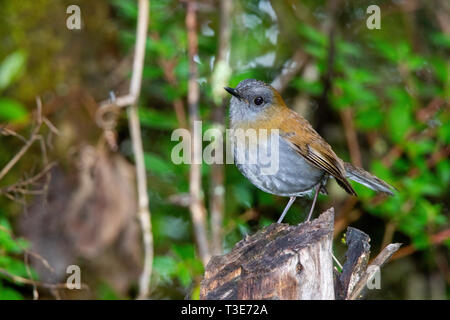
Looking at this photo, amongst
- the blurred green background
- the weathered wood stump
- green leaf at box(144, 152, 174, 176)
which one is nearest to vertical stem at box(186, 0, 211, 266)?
the blurred green background

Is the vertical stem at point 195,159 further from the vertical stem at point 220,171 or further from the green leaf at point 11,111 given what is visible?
the green leaf at point 11,111

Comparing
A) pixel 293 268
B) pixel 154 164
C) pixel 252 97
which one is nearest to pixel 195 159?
pixel 154 164

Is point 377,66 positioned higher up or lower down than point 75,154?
higher up

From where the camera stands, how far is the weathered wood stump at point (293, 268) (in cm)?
224

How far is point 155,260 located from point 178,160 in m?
0.89

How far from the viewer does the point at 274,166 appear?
3.41 metres

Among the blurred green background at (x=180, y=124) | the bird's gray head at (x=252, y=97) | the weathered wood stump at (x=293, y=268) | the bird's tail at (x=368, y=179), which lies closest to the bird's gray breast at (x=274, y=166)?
the bird's gray head at (x=252, y=97)

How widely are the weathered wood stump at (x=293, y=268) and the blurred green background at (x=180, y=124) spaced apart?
1653 millimetres

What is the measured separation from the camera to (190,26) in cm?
462

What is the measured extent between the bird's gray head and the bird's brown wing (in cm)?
16

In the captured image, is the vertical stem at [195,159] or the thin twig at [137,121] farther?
the vertical stem at [195,159]

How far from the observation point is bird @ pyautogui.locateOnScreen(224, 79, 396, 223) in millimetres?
3404

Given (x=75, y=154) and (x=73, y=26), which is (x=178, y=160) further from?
(x=73, y=26)
